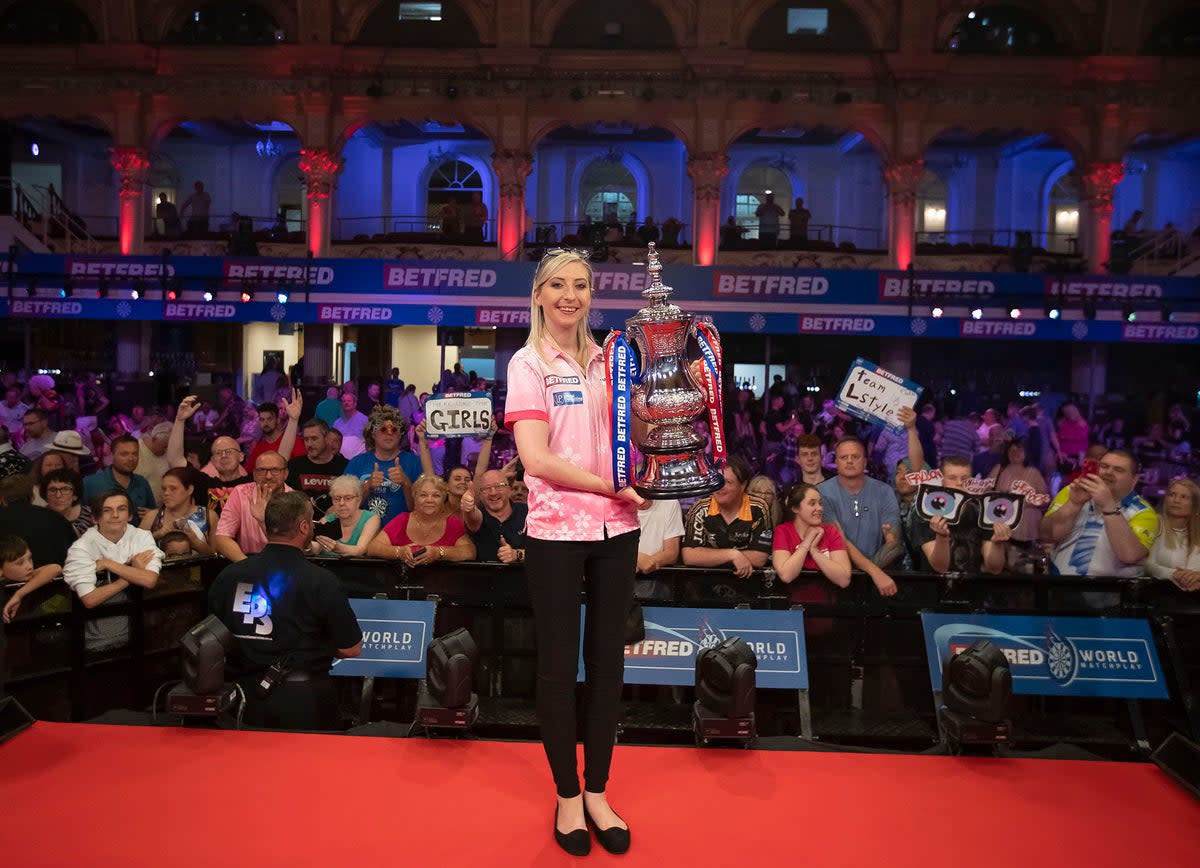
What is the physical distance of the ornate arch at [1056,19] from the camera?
2030cm

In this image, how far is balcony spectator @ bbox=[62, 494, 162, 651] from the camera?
4.93 metres

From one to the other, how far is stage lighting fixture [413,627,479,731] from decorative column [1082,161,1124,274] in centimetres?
1987

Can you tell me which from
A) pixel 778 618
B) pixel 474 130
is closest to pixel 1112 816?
pixel 778 618

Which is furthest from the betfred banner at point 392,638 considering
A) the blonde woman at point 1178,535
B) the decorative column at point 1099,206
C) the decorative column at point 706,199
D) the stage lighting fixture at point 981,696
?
the decorative column at point 1099,206

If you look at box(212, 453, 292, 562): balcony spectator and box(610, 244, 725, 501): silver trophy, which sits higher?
box(610, 244, 725, 501): silver trophy

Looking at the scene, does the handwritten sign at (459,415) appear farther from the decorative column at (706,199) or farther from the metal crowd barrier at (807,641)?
the decorative column at (706,199)

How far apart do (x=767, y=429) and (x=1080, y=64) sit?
11818 mm

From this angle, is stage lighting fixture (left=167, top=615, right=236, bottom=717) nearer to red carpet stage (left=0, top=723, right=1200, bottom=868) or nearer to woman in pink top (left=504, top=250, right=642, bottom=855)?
red carpet stage (left=0, top=723, right=1200, bottom=868)

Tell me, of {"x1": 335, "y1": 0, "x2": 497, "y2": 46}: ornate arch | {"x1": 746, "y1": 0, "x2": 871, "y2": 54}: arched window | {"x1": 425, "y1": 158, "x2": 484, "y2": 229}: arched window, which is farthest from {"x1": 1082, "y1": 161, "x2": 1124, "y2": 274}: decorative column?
{"x1": 425, "y1": 158, "x2": 484, "y2": 229}: arched window

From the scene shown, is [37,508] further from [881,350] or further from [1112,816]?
[881,350]

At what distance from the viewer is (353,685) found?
5293 millimetres

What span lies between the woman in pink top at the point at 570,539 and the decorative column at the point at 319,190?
18.5 m

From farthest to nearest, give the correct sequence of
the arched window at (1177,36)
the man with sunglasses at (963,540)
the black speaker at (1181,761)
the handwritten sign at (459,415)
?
the arched window at (1177,36), the handwritten sign at (459,415), the man with sunglasses at (963,540), the black speaker at (1181,761)

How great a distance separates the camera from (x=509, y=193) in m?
20.1
